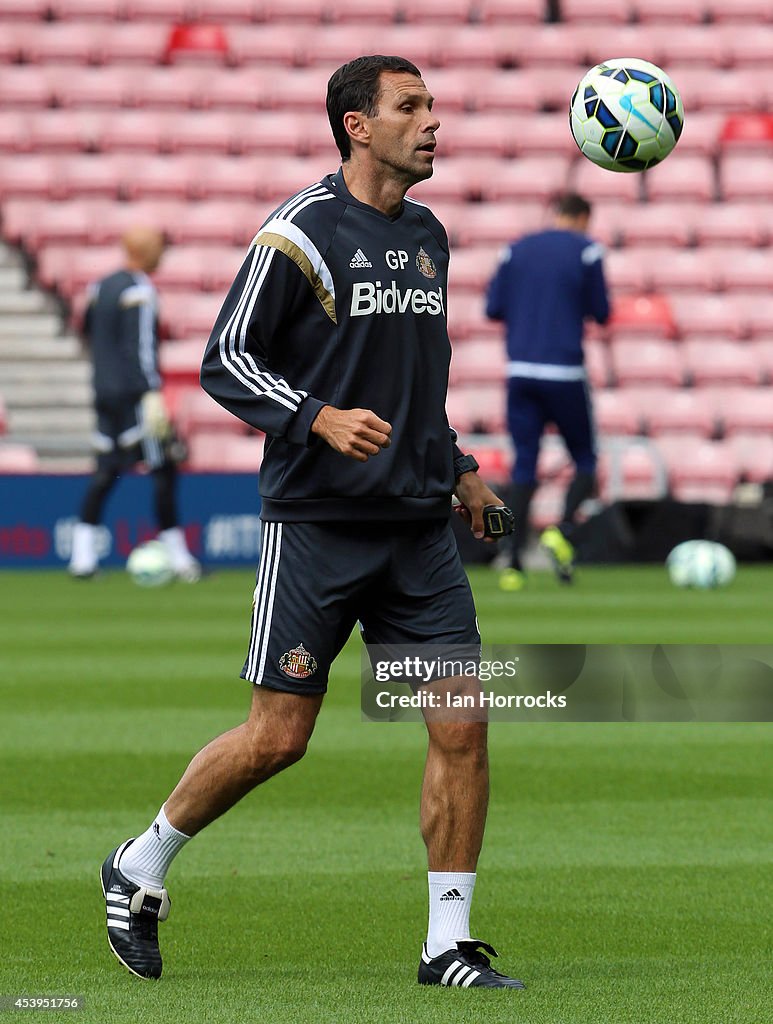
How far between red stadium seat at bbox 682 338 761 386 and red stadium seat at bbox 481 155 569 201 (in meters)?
2.50

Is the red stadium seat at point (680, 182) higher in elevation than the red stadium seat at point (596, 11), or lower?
lower

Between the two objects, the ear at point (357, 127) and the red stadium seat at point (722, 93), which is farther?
the red stadium seat at point (722, 93)

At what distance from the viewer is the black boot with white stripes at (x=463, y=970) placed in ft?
12.9

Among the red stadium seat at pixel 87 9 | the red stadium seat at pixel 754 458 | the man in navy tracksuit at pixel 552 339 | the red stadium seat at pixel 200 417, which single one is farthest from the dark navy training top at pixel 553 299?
the red stadium seat at pixel 87 9

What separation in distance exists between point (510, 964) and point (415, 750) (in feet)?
9.73

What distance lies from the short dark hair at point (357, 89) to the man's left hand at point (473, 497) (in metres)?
0.75

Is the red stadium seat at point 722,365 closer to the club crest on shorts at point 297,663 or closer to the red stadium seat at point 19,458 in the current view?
the red stadium seat at point 19,458

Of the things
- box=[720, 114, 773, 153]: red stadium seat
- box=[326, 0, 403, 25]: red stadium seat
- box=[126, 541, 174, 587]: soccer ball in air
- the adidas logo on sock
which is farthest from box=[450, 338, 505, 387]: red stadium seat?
the adidas logo on sock

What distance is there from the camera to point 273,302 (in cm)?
408

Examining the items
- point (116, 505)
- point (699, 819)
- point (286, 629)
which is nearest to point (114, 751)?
point (699, 819)

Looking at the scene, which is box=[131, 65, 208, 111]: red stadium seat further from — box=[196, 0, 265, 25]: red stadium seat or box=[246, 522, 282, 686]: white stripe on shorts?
box=[246, 522, 282, 686]: white stripe on shorts

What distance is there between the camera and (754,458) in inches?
715

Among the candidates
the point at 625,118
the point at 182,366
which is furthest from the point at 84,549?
the point at 625,118

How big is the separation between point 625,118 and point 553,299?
6.81 meters
